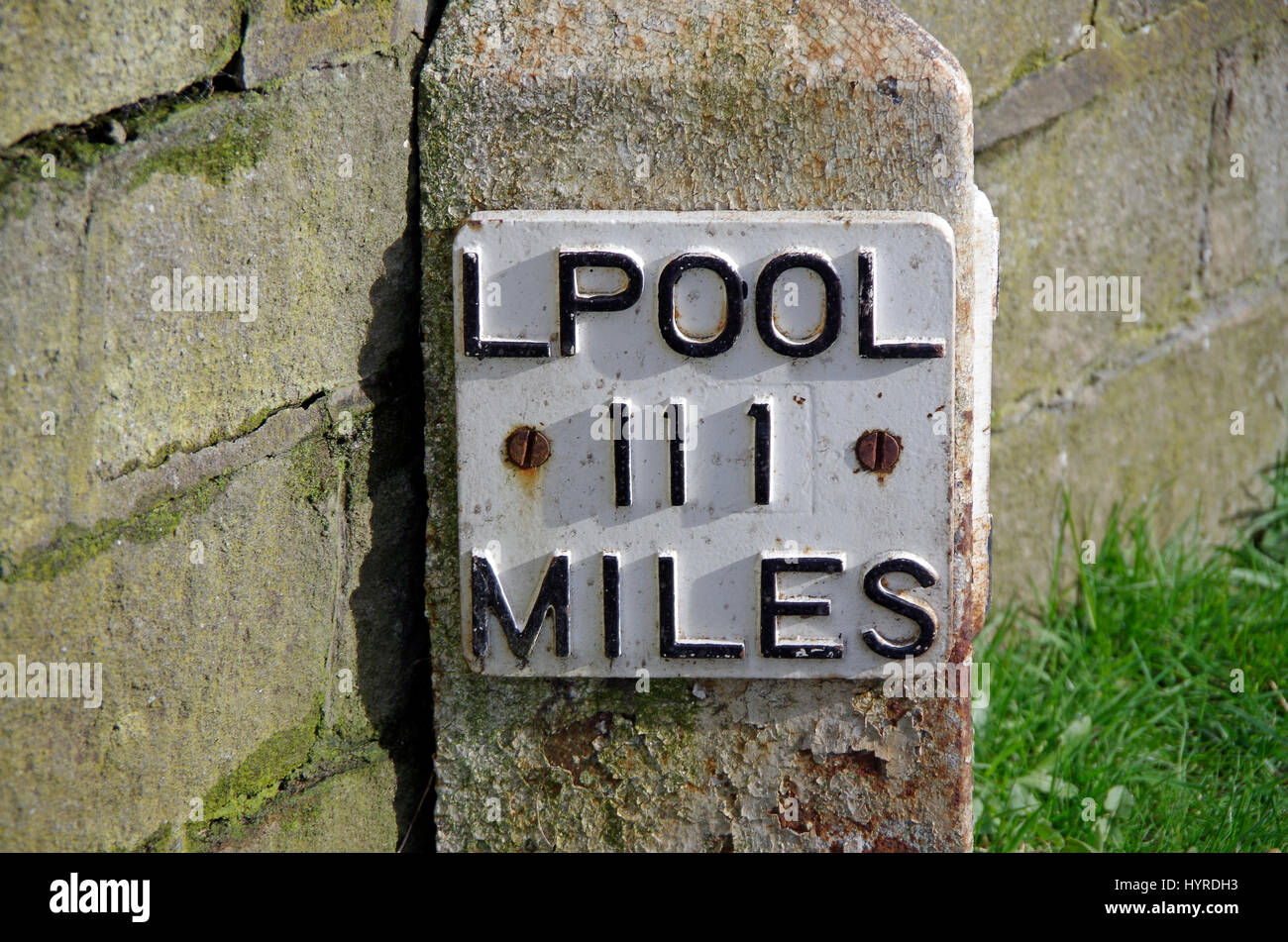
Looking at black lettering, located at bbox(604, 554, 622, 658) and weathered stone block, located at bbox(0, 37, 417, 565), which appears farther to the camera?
black lettering, located at bbox(604, 554, 622, 658)

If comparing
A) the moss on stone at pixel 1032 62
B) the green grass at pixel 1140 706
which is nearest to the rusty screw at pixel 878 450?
the green grass at pixel 1140 706

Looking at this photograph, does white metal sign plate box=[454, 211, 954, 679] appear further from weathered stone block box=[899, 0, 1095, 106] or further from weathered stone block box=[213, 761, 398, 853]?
weathered stone block box=[899, 0, 1095, 106]

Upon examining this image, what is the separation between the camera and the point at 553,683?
150 cm

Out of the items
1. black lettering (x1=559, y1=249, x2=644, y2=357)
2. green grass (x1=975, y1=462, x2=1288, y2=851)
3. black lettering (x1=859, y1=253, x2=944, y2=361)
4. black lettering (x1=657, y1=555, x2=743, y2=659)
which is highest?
black lettering (x1=559, y1=249, x2=644, y2=357)

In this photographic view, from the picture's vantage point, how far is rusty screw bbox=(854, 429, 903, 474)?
1400 mm

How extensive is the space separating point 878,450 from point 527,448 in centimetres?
45

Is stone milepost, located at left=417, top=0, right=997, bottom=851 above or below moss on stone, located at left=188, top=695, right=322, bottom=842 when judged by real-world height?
above

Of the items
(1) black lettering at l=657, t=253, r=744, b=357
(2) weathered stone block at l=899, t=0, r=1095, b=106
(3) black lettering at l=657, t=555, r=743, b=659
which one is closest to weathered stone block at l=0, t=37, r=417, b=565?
(1) black lettering at l=657, t=253, r=744, b=357

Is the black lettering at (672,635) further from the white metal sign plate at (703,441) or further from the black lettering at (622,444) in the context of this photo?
the black lettering at (622,444)

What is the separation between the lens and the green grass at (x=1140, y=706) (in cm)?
179

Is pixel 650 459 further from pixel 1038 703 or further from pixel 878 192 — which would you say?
pixel 1038 703

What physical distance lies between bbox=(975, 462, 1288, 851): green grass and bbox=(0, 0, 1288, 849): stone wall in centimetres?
64

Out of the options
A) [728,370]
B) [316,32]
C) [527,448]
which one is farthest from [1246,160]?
[316,32]

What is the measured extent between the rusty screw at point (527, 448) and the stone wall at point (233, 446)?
11 cm
